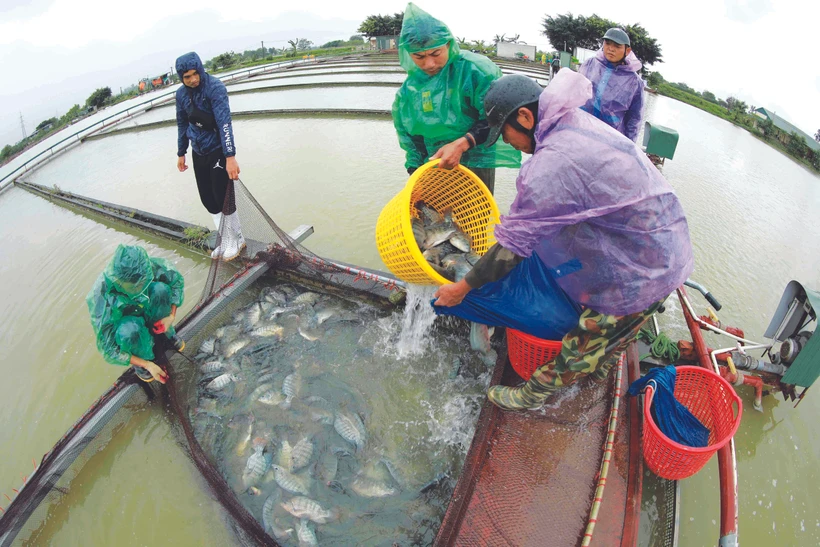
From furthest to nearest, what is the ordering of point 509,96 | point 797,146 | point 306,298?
point 797,146, point 306,298, point 509,96

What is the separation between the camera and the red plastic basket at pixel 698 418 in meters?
1.94

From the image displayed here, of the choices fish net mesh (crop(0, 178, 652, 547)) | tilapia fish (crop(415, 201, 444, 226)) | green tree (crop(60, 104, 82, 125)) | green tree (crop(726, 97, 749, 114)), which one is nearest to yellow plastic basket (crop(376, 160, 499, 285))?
tilapia fish (crop(415, 201, 444, 226))

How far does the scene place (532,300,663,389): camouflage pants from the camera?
6.49 ft

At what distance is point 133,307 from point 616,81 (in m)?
4.34

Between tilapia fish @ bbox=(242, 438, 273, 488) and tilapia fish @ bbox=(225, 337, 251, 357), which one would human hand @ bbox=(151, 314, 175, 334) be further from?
tilapia fish @ bbox=(242, 438, 273, 488)

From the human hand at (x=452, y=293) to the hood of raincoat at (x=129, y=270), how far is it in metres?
1.93

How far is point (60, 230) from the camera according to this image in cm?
654

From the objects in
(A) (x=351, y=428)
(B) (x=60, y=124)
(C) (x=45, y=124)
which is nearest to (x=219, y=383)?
(A) (x=351, y=428)

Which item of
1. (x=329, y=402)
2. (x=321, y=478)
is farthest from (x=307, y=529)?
(x=329, y=402)

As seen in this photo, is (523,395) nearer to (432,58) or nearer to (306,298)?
(432,58)

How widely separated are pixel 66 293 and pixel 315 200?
3.36 meters

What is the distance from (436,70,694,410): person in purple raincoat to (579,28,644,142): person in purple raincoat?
2148 millimetres

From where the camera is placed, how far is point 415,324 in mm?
3391

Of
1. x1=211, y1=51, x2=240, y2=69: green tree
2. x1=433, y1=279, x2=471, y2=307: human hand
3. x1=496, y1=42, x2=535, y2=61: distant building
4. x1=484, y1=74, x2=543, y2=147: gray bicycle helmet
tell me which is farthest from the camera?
x1=211, y1=51, x2=240, y2=69: green tree
